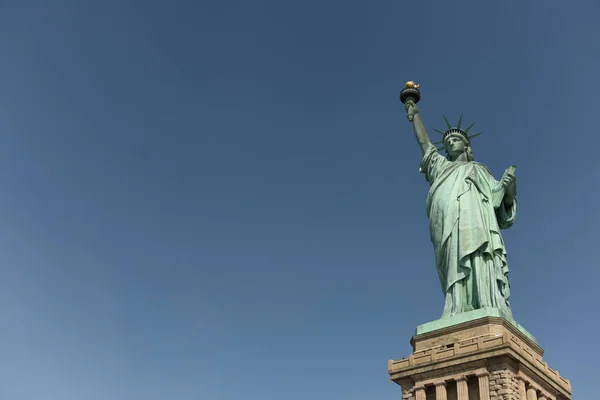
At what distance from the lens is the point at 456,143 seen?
29.3m

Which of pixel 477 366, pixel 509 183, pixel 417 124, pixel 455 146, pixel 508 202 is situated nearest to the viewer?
pixel 477 366

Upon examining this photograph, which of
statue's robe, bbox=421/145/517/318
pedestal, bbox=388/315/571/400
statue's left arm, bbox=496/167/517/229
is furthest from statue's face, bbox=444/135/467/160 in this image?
pedestal, bbox=388/315/571/400

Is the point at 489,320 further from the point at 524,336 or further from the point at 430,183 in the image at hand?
the point at 430,183

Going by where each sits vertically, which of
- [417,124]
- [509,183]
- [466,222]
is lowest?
[466,222]

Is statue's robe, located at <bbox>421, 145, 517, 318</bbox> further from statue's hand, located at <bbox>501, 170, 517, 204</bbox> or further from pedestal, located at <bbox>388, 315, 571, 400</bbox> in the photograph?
pedestal, located at <bbox>388, 315, 571, 400</bbox>

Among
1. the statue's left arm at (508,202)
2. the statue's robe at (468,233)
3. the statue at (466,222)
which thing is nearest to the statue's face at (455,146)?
the statue at (466,222)

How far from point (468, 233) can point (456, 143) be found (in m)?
5.26

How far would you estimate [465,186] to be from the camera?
88.1 ft

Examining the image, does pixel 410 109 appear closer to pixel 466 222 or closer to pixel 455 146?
pixel 455 146

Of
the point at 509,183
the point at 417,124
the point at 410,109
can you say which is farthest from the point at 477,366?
the point at 410,109

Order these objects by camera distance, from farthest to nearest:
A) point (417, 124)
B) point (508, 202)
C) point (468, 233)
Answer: point (417, 124) → point (508, 202) → point (468, 233)

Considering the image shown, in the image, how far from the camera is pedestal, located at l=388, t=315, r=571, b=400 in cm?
2130

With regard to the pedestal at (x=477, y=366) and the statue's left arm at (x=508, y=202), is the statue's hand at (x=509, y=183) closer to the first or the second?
the statue's left arm at (x=508, y=202)

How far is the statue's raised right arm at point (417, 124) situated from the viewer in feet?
98.2
